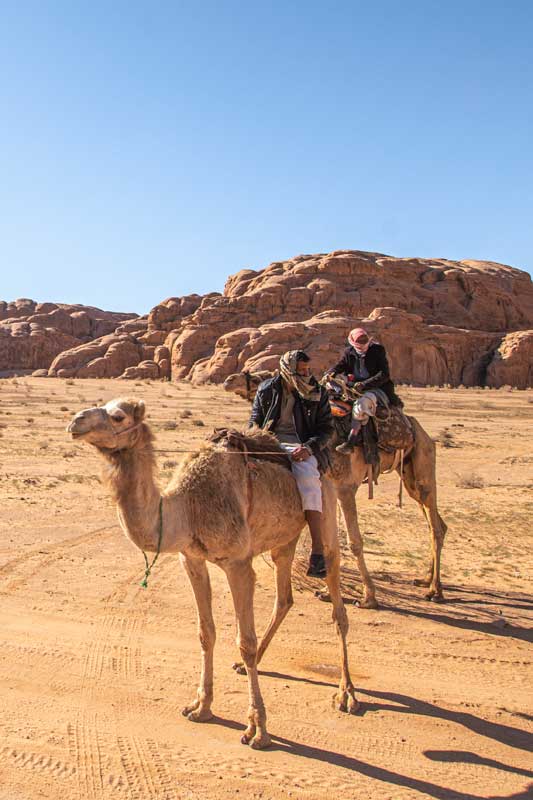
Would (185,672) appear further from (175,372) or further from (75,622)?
(175,372)

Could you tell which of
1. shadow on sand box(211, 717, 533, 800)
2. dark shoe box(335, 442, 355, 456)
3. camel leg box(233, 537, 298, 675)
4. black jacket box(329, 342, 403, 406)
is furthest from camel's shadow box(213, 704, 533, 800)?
black jacket box(329, 342, 403, 406)

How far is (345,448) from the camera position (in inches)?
303

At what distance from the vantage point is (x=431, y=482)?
8812 millimetres

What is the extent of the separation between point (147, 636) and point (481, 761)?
10.9 feet

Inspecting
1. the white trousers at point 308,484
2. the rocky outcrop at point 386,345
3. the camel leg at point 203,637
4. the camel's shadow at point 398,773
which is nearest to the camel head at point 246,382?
the white trousers at point 308,484

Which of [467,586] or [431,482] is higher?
[431,482]

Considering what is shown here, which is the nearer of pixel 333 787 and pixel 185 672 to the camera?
pixel 333 787

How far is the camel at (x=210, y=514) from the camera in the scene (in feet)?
13.8

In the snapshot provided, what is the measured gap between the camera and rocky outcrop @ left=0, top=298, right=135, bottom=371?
88.1 meters

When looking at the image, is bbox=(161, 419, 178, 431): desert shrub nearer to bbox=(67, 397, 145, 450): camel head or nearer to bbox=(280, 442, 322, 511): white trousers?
bbox=(280, 442, 322, 511): white trousers

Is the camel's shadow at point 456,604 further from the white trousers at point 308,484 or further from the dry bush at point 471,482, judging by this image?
the dry bush at point 471,482

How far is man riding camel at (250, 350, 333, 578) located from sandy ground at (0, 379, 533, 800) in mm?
1302

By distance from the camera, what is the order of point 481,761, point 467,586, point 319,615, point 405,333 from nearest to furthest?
point 481,761 < point 319,615 < point 467,586 < point 405,333

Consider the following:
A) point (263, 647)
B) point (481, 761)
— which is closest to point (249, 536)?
point (263, 647)
